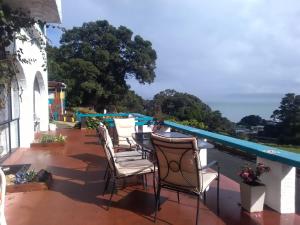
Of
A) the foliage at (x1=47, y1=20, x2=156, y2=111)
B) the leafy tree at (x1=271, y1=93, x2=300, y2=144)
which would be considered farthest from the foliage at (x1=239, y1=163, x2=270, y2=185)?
the foliage at (x1=47, y1=20, x2=156, y2=111)

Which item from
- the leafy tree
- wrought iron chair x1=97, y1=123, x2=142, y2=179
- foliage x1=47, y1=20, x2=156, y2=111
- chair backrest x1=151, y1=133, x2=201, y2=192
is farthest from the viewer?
foliage x1=47, y1=20, x2=156, y2=111

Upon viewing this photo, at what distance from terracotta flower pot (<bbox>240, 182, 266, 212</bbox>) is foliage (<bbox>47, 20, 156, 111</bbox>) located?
2689cm

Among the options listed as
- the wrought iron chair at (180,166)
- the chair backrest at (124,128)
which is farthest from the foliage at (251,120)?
the wrought iron chair at (180,166)

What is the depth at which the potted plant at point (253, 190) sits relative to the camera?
365 cm

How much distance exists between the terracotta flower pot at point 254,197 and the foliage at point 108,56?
2689 centimetres

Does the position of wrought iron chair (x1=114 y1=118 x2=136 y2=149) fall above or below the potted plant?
above

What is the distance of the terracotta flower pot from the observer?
11.9ft

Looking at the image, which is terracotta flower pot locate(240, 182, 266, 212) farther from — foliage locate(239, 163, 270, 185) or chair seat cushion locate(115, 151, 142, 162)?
chair seat cushion locate(115, 151, 142, 162)

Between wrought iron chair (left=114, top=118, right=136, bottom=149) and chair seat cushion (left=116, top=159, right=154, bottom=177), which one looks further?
wrought iron chair (left=114, top=118, right=136, bottom=149)

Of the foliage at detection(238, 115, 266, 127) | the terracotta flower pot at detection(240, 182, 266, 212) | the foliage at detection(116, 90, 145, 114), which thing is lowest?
the foliage at detection(238, 115, 266, 127)

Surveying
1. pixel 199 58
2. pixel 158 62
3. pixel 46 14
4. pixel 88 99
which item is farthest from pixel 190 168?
pixel 199 58

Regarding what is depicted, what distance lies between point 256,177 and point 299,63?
42000mm

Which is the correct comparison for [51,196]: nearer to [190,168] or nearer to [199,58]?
[190,168]

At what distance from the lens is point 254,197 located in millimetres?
3643
